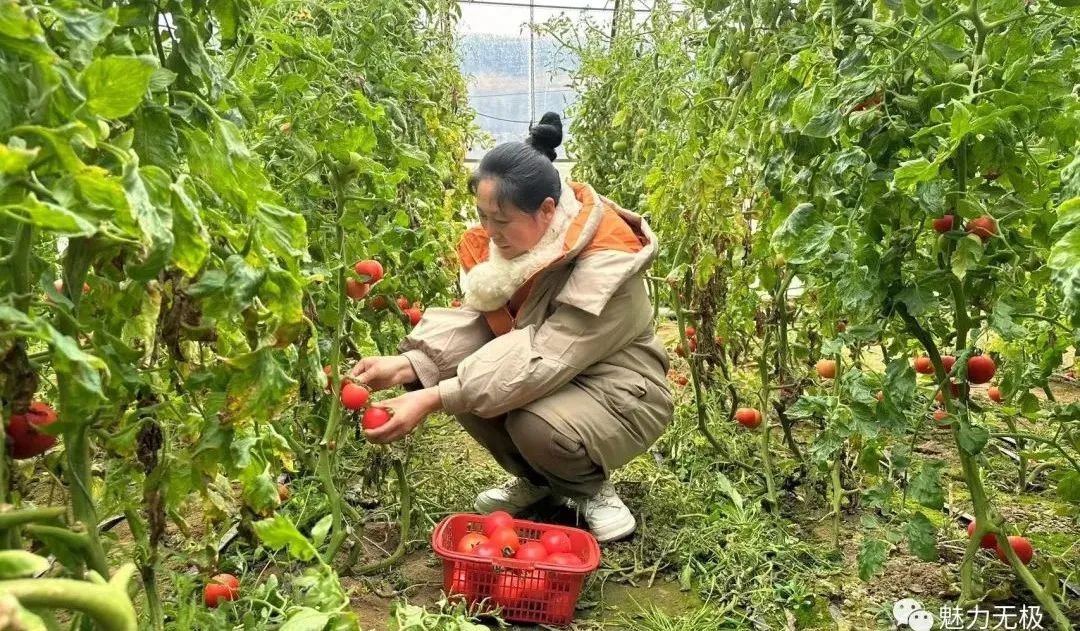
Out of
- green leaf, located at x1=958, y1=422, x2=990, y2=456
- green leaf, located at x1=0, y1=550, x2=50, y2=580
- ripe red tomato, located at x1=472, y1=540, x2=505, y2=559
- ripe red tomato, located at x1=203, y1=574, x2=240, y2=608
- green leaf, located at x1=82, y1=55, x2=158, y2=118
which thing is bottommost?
ripe red tomato, located at x1=472, y1=540, x2=505, y2=559

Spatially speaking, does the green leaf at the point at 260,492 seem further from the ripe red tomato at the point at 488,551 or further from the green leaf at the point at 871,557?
the green leaf at the point at 871,557

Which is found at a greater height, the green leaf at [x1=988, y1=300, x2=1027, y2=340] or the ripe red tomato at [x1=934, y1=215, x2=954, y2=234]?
the ripe red tomato at [x1=934, y1=215, x2=954, y2=234]

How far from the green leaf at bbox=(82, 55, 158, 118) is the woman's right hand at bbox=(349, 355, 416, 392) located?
127cm

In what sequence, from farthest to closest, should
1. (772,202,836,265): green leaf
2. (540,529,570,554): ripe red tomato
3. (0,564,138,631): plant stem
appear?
(540,529,570,554): ripe red tomato, (772,202,836,265): green leaf, (0,564,138,631): plant stem

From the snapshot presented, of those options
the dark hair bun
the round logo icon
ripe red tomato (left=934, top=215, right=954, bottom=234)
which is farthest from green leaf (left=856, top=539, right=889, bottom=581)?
the dark hair bun

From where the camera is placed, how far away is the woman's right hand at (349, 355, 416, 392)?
208 cm

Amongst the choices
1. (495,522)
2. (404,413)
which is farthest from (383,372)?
(495,522)

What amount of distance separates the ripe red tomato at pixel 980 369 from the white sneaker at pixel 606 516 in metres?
0.90

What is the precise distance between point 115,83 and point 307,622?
0.61 m

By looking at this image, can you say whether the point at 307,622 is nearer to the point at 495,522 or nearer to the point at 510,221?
the point at 495,522

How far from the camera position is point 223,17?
3.43 feet

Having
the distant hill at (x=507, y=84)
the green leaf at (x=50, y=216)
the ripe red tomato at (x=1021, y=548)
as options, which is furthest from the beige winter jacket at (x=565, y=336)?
the distant hill at (x=507, y=84)

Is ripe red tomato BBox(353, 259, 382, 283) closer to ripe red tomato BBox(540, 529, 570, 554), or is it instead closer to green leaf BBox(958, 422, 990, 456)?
ripe red tomato BBox(540, 529, 570, 554)

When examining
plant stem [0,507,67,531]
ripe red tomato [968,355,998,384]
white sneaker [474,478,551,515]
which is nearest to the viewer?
plant stem [0,507,67,531]
